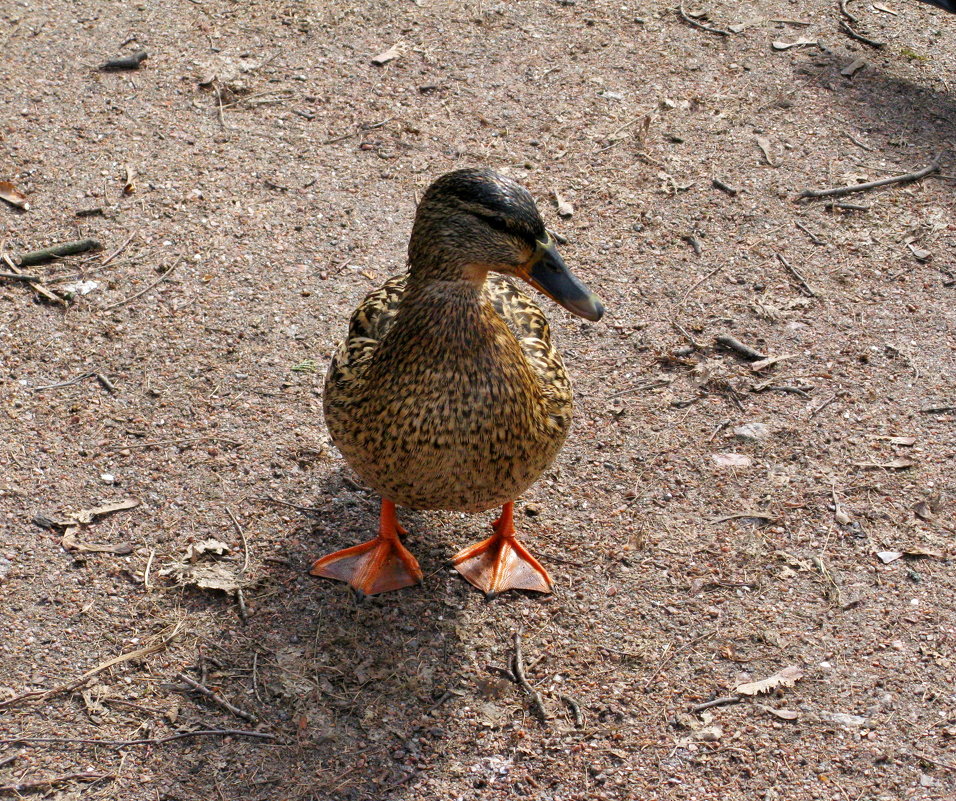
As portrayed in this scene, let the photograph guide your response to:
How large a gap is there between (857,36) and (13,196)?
5.21m

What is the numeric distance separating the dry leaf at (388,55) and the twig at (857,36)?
114 inches

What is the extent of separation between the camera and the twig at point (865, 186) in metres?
5.83

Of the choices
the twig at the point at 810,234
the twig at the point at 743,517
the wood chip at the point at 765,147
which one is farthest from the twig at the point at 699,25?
the twig at the point at 743,517

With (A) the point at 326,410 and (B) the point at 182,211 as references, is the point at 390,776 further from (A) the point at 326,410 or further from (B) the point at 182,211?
(B) the point at 182,211

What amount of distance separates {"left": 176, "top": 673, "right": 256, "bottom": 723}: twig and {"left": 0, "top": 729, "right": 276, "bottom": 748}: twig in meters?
0.06

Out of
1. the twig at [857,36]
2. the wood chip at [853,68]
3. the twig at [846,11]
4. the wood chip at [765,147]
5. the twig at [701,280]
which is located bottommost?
the twig at [701,280]

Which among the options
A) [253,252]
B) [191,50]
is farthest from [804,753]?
[191,50]

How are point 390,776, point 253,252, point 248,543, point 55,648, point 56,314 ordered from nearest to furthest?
point 390,776 < point 55,648 < point 248,543 < point 56,314 < point 253,252

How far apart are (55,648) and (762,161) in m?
4.43

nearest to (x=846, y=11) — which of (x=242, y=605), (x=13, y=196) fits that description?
(x=13, y=196)

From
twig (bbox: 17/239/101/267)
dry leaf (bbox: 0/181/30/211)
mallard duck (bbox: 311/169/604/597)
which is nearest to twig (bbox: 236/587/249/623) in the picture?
mallard duck (bbox: 311/169/604/597)

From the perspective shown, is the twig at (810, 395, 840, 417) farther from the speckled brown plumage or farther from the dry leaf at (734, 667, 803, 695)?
the speckled brown plumage

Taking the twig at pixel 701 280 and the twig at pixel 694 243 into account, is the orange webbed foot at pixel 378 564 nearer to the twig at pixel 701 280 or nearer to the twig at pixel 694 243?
the twig at pixel 701 280

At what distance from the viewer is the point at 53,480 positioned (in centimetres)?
418
